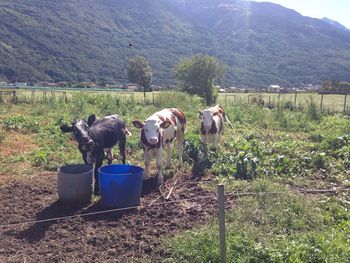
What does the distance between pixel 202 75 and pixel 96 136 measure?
28.8 meters

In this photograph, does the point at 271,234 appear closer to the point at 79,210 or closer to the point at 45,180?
the point at 79,210

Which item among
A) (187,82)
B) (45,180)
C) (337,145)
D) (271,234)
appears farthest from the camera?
(187,82)

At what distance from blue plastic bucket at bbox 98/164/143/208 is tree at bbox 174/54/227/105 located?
27.8 meters

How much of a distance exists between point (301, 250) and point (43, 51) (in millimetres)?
115785

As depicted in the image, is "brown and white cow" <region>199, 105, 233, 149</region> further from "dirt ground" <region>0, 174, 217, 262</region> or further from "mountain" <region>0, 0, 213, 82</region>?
"mountain" <region>0, 0, 213, 82</region>

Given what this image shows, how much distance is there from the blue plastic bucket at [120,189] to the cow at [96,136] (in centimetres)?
80

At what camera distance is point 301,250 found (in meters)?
5.03

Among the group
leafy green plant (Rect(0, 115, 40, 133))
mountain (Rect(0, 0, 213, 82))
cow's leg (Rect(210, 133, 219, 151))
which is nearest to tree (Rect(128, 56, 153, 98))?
leafy green plant (Rect(0, 115, 40, 133))

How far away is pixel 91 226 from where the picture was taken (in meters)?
6.34

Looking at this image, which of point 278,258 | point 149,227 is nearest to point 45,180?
point 149,227

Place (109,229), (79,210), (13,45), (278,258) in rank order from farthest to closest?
(13,45), (79,210), (109,229), (278,258)

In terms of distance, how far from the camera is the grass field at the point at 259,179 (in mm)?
5164

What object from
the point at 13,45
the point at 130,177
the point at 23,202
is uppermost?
the point at 13,45

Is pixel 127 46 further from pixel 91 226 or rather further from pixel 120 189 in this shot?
pixel 91 226
